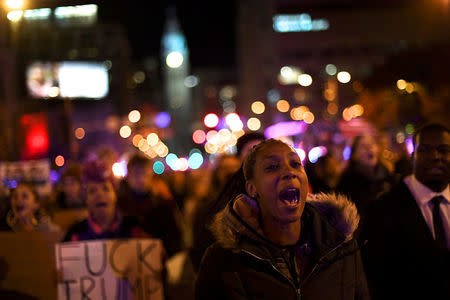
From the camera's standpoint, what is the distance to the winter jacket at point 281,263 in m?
3.37

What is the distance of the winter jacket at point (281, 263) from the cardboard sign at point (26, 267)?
2417mm

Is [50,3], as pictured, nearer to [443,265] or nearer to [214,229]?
Result: [214,229]

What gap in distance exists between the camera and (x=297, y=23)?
353 feet

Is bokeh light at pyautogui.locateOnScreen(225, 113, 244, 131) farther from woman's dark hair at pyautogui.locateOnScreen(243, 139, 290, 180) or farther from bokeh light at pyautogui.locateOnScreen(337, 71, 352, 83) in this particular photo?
woman's dark hair at pyautogui.locateOnScreen(243, 139, 290, 180)

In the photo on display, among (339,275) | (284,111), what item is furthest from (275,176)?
(284,111)

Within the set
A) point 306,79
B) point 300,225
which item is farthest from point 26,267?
point 306,79

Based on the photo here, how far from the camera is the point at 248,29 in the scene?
114062mm

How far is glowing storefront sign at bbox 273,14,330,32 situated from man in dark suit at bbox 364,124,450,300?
10406 cm

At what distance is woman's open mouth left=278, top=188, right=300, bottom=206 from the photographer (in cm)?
340

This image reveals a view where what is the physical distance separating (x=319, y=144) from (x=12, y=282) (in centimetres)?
956

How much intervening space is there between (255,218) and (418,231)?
154 centimetres

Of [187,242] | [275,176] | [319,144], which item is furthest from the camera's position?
[187,242]

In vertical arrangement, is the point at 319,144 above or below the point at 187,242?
above

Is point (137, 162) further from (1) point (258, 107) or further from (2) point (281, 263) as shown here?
(1) point (258, 107)
